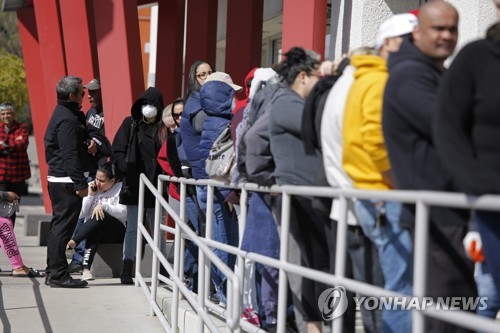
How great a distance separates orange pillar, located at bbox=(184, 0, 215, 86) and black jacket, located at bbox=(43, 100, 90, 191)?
5.76 meters

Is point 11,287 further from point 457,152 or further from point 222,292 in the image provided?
point 457,152

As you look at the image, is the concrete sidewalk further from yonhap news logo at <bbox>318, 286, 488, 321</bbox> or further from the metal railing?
yonhap news logo at <bbox>318, 286, 488, 321</bbox>

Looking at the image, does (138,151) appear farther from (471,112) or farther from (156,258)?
(471,112)

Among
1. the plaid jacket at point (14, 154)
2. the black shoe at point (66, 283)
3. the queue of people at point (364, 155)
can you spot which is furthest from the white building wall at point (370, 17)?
the plaid jacket at point (14, 154)

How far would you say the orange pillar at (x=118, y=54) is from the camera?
1184cm

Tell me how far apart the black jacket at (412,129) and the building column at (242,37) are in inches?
350

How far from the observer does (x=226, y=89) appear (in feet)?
24.2

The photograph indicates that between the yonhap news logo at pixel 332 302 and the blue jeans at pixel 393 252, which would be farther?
the yonhap news logo at pixel 332 302

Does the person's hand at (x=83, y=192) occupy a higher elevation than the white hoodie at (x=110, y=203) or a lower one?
higher

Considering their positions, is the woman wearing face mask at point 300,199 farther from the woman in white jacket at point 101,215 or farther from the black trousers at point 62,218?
the woman in white jacket at point 101,215

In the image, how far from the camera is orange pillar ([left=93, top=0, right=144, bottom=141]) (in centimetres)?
1184

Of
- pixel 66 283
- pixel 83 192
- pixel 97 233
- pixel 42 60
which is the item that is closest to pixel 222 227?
pixel 83 192

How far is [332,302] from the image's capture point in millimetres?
4875

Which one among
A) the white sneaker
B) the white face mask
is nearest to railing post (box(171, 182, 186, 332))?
the white face mask
